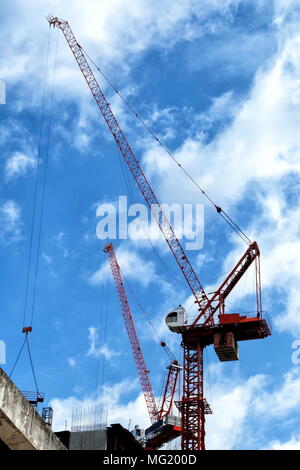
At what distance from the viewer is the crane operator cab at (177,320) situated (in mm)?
86562

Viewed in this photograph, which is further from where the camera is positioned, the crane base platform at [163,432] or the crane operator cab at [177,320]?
the crane base platform at [163,432]

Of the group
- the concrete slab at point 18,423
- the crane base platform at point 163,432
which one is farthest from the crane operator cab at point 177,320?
the concrete slab at point 18,423

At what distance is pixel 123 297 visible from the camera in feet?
372

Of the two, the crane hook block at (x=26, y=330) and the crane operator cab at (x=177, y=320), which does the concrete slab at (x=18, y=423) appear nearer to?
the crane hook block at (x=26, y=330)

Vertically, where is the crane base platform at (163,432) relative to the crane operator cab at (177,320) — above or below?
below

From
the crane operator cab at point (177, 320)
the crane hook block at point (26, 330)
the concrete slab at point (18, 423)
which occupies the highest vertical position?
the crane operator cab at point (177, 320)

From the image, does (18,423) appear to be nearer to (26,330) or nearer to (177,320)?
(26,330)

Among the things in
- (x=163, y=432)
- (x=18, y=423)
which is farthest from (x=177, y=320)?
(x=18, y=423)

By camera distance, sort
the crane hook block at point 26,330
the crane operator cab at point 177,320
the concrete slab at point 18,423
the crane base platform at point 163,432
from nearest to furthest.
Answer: the concrete slab at point 18,423
the crane hook block at point 26,330
the crane operator cab at point 177,320
the crane base platform at point 163,432

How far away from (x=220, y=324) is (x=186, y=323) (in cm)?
503

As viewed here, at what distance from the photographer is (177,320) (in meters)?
87.0
